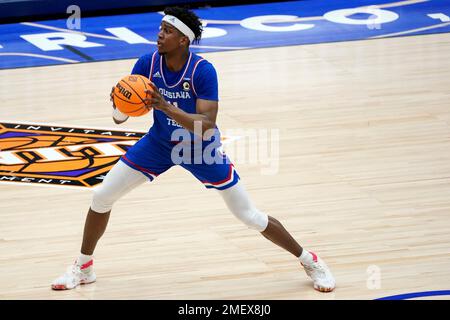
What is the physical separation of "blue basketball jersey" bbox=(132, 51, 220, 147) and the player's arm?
2.1 inches

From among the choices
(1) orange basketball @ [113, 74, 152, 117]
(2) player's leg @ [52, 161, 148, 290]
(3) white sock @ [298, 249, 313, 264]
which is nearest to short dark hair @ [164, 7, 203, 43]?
(1) orange basketball @ [113, 74, 152, 117]

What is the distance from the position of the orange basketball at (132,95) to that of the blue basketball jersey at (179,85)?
173mm

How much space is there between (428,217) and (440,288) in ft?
4.27

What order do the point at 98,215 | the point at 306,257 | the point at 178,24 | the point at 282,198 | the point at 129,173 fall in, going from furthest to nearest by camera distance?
the point at 282,198
the point at 306,257
the point at 98,215
the point at 129,173
the point at 178,24

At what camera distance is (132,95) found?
5793mm

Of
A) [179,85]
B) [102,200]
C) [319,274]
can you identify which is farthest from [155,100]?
[319,274]

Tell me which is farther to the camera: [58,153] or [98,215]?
[58,153]

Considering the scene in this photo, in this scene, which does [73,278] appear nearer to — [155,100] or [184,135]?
[184,135]

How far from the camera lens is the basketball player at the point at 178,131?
5.92 m

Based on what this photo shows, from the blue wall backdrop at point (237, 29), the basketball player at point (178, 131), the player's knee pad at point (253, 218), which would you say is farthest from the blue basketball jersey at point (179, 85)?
the blue wall backdrop at point (237, 29)

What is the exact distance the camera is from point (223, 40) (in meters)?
13.1

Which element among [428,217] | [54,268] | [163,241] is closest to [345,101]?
[428,217]

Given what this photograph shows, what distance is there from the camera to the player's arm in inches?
224

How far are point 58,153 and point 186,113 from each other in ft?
11.9
